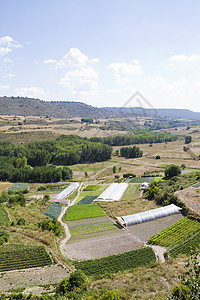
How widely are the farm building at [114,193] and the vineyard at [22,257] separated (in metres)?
28.6

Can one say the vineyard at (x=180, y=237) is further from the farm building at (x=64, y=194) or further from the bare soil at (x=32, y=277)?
the farm building at (x=64, y=194)

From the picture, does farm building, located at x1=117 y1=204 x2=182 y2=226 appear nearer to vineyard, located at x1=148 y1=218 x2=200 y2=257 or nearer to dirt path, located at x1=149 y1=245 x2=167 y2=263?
vineyard, located at x1=148 y1=218 x2=200 y2=257

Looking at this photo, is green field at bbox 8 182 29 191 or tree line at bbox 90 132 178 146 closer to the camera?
green field at bbox 8 182 29 191

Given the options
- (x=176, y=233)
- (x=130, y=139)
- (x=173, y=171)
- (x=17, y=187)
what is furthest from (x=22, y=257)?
(x=130, y=139)

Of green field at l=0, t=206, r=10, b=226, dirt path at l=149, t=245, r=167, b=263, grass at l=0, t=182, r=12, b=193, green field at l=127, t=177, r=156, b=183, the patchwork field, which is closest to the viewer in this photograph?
dirt path at l=149, t=245, r=167, b=263

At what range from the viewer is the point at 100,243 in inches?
1366

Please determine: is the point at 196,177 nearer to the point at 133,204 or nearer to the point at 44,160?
the point at 133,204

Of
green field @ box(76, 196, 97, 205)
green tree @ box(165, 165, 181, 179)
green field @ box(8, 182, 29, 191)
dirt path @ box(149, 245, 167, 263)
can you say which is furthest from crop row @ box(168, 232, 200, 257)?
green field @ box(8, 182, 29, 191)

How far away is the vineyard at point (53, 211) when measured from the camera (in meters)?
47.3

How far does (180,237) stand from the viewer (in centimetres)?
3475

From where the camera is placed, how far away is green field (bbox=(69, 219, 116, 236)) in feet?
129

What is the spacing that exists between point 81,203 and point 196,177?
118ft

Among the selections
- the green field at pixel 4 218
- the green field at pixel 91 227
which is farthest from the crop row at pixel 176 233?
the green field at pixel 4 218

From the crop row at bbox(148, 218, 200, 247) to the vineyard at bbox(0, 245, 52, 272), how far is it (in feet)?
54.5
